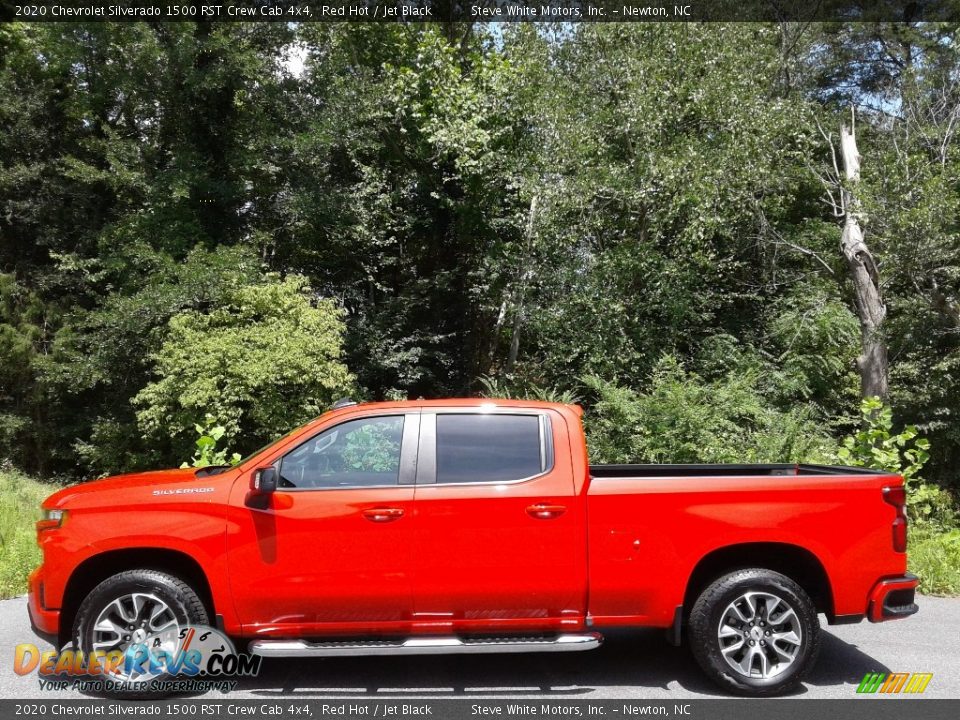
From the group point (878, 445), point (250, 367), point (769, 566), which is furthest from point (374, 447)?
point (250, 367)

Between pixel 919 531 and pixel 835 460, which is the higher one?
pixel 835 460

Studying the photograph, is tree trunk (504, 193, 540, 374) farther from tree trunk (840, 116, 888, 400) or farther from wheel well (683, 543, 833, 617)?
wheel well (683, 543, 833, 617)

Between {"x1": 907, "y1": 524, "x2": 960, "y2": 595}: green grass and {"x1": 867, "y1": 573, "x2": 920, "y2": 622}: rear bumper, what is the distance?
340cm

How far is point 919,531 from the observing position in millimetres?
9953

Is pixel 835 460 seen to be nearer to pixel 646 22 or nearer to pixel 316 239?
pixel 646 22

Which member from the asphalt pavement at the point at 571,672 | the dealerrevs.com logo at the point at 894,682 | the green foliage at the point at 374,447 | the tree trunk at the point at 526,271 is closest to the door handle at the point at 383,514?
the green foliage at the point at 374,447

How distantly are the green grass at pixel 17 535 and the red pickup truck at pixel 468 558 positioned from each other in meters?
3.32

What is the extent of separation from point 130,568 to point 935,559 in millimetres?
7902

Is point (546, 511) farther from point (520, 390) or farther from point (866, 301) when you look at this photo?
point (866, 301)

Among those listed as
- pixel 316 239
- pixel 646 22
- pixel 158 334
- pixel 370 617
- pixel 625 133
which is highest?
pixel 646 22

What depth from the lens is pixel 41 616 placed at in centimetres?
509

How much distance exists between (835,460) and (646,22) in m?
10.5

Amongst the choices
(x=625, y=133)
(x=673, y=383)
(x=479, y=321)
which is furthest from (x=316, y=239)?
(x=673, y=383)

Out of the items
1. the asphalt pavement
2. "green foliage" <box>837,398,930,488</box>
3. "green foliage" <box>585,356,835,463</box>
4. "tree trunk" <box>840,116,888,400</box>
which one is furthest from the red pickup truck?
"tree trunk" <box>840,116,888,400</box>
